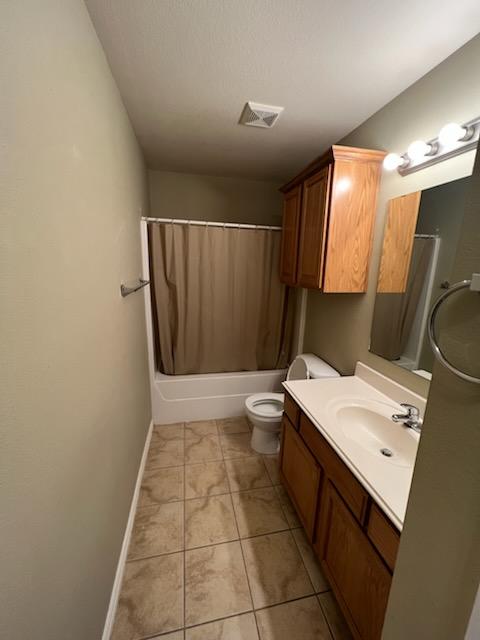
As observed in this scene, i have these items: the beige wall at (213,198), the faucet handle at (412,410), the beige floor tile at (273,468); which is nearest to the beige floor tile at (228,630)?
the beige floor tile at (273,468)

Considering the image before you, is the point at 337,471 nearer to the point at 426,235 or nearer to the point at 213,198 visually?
the point at 426,235

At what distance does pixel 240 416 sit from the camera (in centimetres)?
259

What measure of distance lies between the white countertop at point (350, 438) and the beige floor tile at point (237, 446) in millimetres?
908

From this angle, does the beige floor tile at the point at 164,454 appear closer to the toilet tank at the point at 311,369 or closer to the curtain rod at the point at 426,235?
the toilet tank at the point at 311,369

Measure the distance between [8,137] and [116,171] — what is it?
90cm

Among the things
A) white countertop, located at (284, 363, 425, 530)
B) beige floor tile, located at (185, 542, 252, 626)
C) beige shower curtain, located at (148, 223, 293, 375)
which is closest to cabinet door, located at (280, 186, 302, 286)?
beige shower curtain, located at (148, 223, 293, 375)

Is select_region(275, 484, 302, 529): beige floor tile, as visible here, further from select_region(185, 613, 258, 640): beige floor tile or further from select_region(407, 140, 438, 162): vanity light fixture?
select_region(407, 140, 438, 162): vanity light fixture

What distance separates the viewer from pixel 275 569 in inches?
51.3

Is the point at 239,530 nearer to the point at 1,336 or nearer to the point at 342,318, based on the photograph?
the point at 342,318

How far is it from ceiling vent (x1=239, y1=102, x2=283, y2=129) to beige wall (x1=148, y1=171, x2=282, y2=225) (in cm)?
107

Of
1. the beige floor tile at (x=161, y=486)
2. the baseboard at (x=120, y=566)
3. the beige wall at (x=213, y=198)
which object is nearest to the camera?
the baseboard at (x=120, y=566)

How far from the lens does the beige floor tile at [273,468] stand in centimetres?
185

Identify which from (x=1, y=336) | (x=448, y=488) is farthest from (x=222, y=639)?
(x=1, y=336)

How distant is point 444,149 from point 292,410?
143 centimetres
